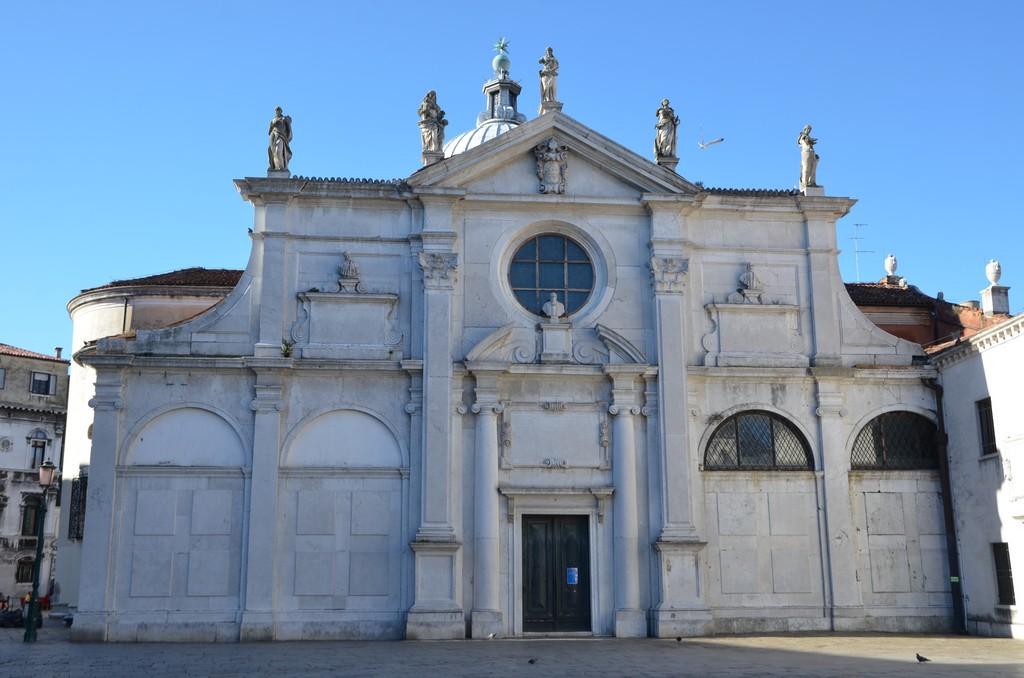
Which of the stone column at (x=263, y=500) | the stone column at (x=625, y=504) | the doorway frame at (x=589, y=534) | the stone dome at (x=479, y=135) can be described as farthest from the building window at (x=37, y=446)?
the stone column at (x=625, y=504)

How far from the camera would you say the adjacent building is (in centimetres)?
5184

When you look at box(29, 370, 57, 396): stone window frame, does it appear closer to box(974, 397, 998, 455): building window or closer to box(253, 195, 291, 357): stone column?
box(253, 195, 291, 357): stone column

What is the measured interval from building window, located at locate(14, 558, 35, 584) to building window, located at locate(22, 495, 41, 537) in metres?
1.32

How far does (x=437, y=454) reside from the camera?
73.3ft

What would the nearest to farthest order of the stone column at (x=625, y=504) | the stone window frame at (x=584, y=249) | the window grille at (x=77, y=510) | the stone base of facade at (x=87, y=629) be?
the stone base of facade at (x=87, y=629) → the stone column at (x=625, y=504) → the stone window frame at (x=584, y=249) → the window grille at (x=77, y=510)

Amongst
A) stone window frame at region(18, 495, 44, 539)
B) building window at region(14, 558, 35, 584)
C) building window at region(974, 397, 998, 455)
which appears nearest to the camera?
building window at region(974, 397, 998, 455)

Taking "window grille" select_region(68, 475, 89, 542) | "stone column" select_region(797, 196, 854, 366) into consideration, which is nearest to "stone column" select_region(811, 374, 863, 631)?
"stone column" select_region(797, 196, 854, 366)

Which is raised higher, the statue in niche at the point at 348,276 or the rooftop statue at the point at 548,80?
the rooftop statue at the point at 548,80

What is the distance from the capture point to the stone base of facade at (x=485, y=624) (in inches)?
848

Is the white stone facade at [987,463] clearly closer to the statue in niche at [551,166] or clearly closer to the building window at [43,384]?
the statue in niche at [551,166]

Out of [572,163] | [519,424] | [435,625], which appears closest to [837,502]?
[519,424]

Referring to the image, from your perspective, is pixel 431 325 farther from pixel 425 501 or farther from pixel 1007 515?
pixel 1007 515

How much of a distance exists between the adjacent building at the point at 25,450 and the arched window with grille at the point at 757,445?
4012 cm

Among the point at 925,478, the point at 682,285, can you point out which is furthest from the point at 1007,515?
the point at 682,285
